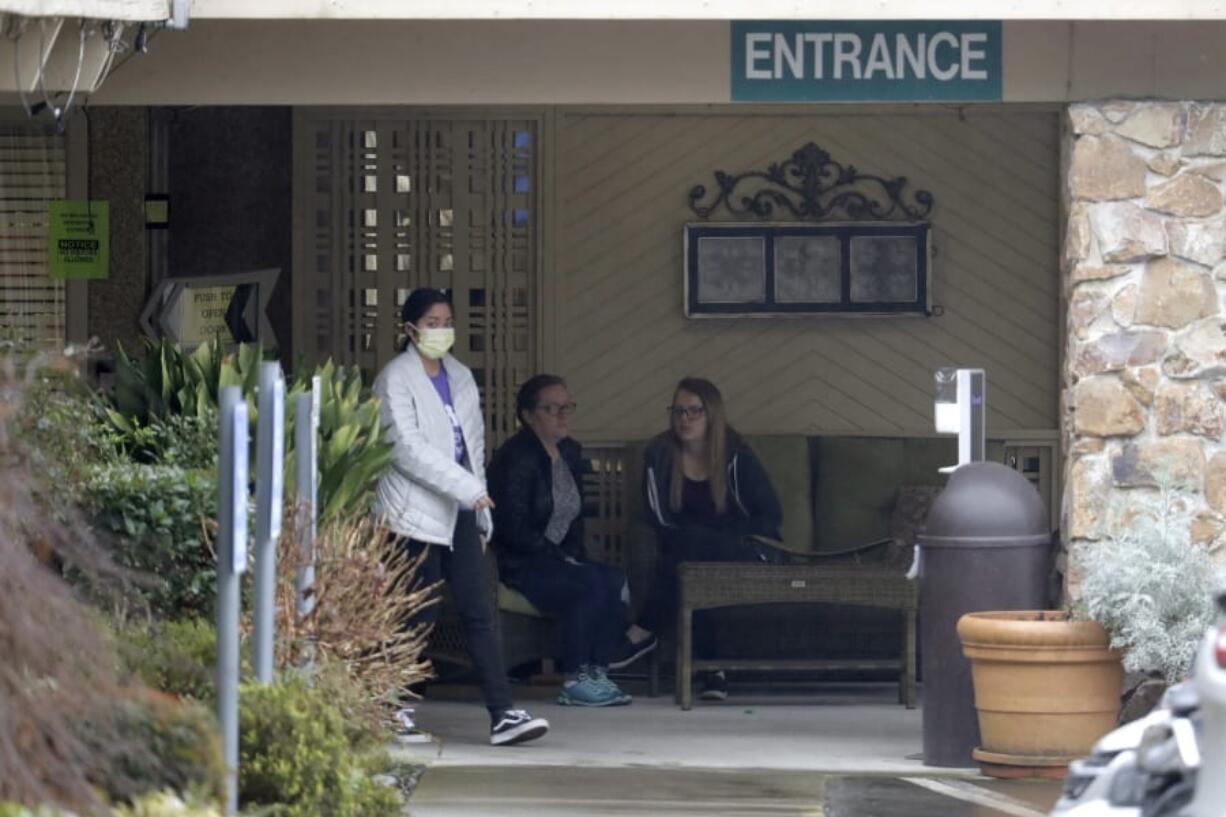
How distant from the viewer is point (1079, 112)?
29.3 feet

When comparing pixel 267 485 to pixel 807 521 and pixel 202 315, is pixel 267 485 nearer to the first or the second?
pixel 202 315

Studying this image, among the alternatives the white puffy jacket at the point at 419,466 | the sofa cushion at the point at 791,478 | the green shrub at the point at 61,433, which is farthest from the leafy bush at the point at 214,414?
the sofa cushion at the point at 791,478

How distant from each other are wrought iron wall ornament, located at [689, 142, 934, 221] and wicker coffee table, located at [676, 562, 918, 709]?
239 centimetres

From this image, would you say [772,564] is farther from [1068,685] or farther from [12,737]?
[12,737]

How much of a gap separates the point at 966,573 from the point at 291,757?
3429 millimetres

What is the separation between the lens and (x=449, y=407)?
31.3 feet

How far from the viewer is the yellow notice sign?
38.8ft

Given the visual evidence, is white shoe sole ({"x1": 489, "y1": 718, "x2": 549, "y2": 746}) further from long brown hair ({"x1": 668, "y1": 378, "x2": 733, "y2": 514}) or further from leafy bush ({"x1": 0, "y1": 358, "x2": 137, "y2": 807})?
leafy bush ({"x1": 0, "y1": 358, "x2": 137, "y2": 807})

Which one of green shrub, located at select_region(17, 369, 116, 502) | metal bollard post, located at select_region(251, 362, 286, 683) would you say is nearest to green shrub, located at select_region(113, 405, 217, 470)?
green shrub, located at select_region(17, 369, 116, 502)

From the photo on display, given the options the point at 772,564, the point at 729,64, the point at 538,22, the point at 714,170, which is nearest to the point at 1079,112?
Result: the point at 729,64

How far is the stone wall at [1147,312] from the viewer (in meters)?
8.91

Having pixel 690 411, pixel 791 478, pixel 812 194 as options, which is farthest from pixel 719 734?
pixel 812 194

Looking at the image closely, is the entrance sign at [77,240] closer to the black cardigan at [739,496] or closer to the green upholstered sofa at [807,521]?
the green upholstered sofa at [807,521]

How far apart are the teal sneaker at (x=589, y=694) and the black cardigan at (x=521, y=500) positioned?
630 mm
